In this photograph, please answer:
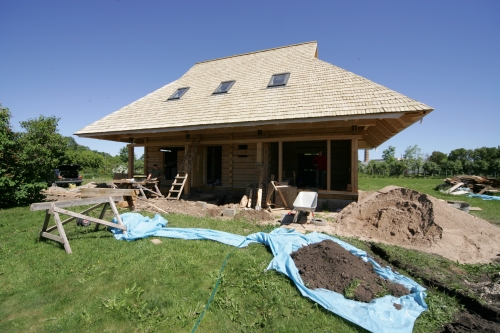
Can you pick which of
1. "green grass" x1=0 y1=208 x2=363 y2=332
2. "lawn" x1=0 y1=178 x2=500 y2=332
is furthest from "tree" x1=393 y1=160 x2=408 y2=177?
"green grass" x1=0 y1=208 x2=363 y2=332

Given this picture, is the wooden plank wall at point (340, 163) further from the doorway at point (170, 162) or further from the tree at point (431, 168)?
the tree at point (431, 168)

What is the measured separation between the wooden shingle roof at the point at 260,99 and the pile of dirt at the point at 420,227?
8.84ft

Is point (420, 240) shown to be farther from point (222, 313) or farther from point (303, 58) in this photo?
point (303, 58)

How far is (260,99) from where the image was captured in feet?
33.0

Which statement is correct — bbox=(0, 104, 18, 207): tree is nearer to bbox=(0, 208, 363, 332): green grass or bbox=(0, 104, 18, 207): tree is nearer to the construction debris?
bbox=(0, 208, 363, 332): green grass

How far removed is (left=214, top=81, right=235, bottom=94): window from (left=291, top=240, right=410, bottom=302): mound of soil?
31.4 ft

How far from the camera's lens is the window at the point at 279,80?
1076 centimetres

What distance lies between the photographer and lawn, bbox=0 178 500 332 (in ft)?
8.92

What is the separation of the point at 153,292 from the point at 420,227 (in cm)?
590

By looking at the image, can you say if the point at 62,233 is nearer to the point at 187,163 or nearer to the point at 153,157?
the point at 187,163

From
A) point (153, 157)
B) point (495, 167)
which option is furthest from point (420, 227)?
point (495, 167)

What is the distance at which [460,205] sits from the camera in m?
8.91

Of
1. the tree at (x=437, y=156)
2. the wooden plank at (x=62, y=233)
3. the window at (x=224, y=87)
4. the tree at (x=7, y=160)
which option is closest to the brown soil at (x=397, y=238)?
the wooden plank at (x=62, y=233)

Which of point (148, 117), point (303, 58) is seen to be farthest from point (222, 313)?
point (303, 58)
